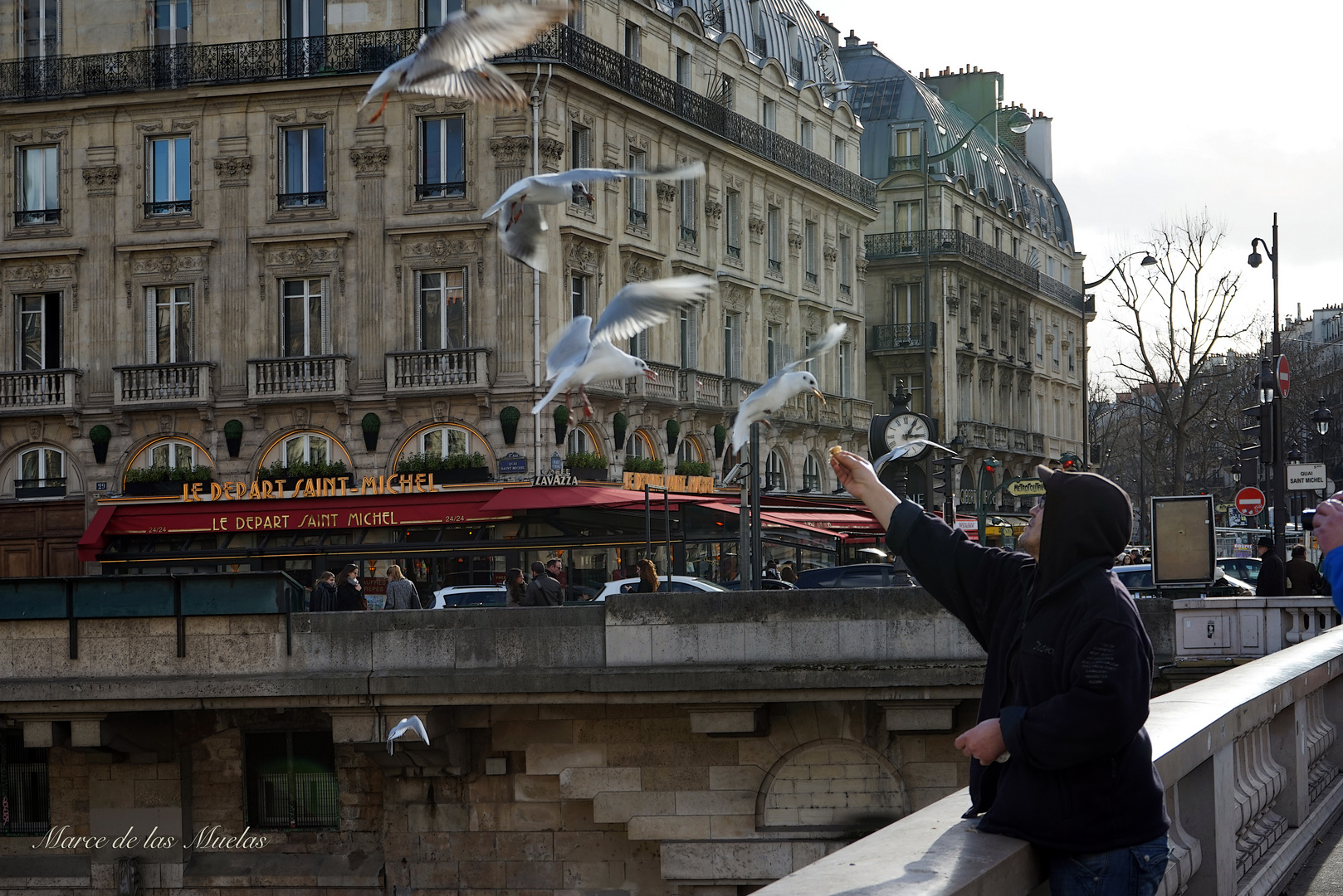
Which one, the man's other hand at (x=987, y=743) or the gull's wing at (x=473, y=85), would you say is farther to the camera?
the gull's wing at (x=473, y=85)

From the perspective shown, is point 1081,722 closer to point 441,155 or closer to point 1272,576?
point 1272,576

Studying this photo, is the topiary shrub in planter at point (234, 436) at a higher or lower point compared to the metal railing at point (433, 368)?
lower

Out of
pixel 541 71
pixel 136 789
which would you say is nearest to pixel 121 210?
pixel 541 71

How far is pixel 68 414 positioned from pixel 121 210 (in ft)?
14.1

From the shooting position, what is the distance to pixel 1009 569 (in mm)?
4547

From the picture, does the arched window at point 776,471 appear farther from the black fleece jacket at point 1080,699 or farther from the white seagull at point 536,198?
the black fleece jacket at point 1080,699

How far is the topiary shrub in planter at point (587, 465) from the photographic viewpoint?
108 ft

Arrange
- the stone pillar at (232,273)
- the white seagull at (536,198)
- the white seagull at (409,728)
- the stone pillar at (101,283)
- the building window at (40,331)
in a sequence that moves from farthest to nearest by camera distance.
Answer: the building window at (40,331) → the stone pillar at (101,283) → the stone pillar at (232,273) → the white seagull at (409,728) → the white seagull at (536,198)

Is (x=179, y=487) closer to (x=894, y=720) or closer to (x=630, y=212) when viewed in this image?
(x=630, y=212)

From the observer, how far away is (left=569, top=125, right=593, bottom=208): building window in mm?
34312

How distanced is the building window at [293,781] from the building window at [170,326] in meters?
16.7

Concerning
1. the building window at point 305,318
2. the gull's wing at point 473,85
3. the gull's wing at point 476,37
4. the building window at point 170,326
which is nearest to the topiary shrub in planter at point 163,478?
the building window at point 170,326

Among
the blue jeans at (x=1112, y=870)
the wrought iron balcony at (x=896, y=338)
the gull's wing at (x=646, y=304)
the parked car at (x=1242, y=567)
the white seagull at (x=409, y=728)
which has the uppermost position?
the wrought iron balcony at (x=896, y=338)

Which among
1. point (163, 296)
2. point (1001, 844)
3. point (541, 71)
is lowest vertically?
point (1001, 844)
